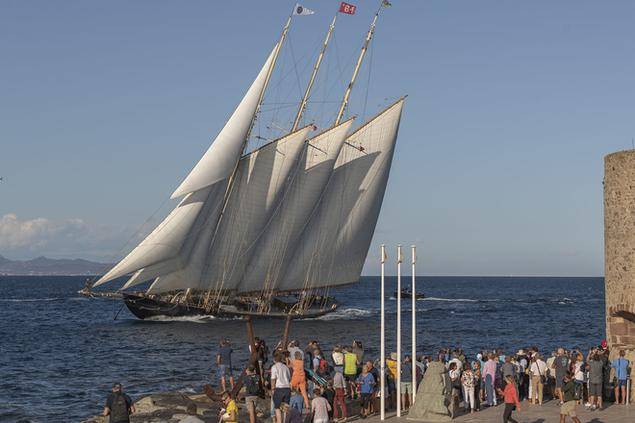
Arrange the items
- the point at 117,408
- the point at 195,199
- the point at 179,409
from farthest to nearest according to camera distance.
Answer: the point at 195,199 → the point at 179,409 → the point at 117,408

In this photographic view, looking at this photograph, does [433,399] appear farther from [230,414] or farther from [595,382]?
[230,414]

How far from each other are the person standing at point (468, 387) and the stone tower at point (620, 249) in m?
3.79

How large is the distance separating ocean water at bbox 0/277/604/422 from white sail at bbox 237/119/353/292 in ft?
18.9

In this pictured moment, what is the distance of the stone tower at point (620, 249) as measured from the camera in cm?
2333

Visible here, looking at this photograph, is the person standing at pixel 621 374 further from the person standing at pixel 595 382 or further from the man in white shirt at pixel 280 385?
the man in white shirt at pixel 280 385

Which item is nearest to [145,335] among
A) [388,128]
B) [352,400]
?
[388,128]

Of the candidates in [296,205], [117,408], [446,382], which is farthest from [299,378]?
[296,205]

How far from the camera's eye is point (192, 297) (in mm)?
81812

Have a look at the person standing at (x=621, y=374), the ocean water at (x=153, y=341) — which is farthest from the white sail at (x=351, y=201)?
the person standing at (x=621, y=374)

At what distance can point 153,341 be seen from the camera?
6688 centimetres

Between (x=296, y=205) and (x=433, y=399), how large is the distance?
5179 cm

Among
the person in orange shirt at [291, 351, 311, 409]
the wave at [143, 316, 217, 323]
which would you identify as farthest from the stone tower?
the wave at [143, 316, 217, 323]

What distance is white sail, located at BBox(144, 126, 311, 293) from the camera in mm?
71438

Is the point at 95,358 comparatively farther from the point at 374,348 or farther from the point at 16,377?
the point at 374,348
